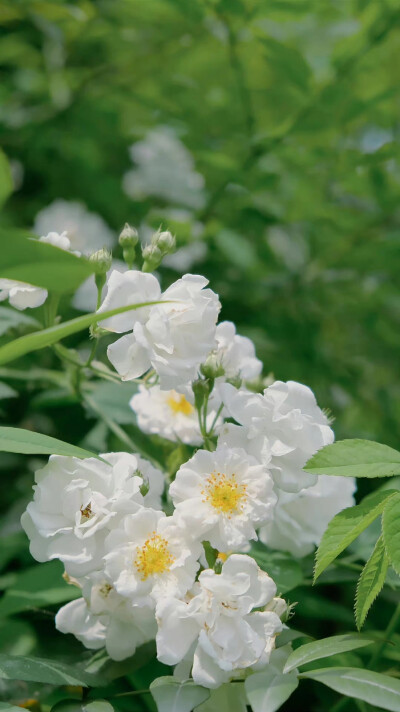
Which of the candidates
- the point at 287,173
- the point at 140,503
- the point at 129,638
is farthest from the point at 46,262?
the point at 287,173

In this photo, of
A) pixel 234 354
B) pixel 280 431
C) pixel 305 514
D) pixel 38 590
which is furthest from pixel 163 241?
pixel 38 590

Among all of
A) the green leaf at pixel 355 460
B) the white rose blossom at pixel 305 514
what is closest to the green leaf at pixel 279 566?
the white rose blossom at pixel 305 514

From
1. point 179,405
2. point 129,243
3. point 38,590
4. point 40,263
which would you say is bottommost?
point 38,590

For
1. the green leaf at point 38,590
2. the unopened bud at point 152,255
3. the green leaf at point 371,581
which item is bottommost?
the green leaf at point 38,590

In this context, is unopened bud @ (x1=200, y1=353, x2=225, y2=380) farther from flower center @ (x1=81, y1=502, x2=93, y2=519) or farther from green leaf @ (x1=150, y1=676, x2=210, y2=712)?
green leaf @ (x1=150, y1=676, x2=210, y2=712)

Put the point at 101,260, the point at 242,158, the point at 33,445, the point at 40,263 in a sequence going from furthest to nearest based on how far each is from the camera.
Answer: the point at 242,158 < the point at 101,260 < the point at 33,445 < the point at 40,263

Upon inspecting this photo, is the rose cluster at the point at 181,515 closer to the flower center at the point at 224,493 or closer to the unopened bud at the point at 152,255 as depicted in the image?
the flower center at the point at 224,493

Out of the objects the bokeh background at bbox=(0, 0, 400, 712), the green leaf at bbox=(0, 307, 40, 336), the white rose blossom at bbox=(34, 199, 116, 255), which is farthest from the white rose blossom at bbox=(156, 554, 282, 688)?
the white rose blossom at bbox=(34, 199, 116, 255)

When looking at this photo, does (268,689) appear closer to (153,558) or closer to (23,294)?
(153,558)
